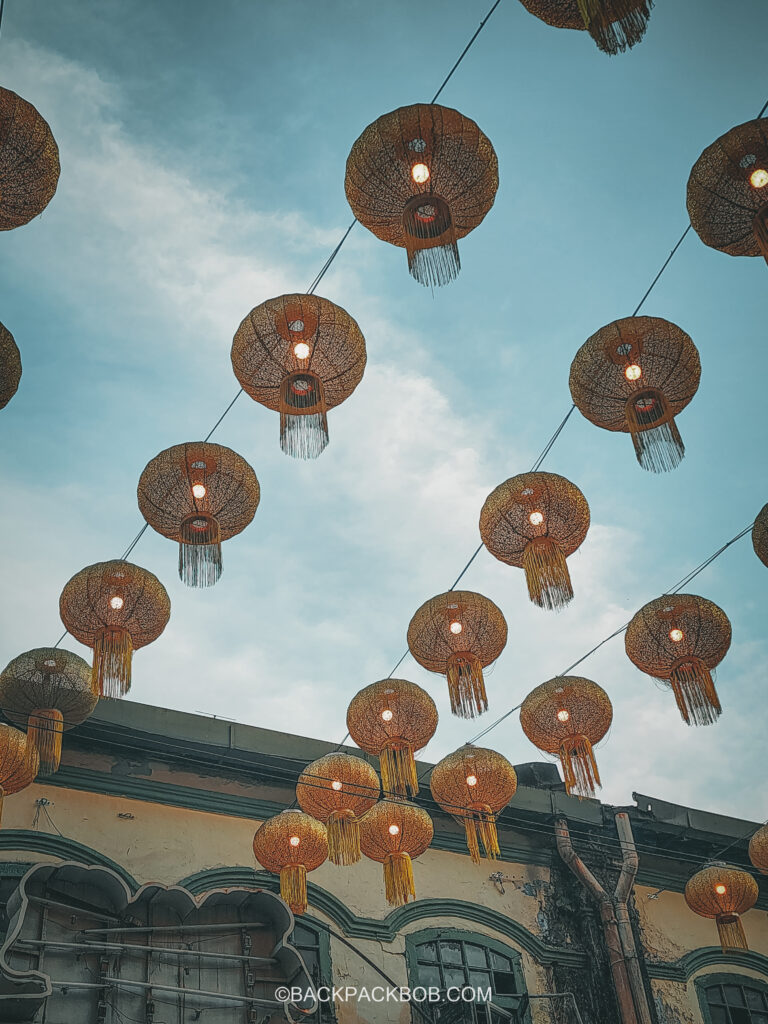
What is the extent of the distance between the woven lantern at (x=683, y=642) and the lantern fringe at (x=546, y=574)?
1.18m

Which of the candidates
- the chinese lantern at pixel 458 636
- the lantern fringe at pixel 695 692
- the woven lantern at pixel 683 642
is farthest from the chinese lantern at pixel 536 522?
the lantern fringe at pixel 695 692

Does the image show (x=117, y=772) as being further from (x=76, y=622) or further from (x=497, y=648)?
(x=497, y=648)

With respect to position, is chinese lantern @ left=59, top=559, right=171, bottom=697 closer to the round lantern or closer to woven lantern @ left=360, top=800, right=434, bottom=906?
the round lantern

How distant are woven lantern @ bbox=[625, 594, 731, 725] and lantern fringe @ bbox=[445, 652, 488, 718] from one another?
1.36 m

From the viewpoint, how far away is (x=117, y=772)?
10867 mm

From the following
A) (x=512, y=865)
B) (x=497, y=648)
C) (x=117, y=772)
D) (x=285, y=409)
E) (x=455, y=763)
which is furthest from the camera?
(x=512, y=865)

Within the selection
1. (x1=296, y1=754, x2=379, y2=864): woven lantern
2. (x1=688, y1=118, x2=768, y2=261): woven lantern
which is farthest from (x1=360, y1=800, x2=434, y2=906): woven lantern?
(x1=688, y1=118, x2=768, y2=261): woven lantern

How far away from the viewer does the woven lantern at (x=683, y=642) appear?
8.52m

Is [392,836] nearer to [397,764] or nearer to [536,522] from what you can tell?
[397,764]

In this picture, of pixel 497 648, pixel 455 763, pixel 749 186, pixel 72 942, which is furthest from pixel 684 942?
pixel 749 186

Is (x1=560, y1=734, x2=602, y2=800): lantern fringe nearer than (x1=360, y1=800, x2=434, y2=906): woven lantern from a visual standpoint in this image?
Yes

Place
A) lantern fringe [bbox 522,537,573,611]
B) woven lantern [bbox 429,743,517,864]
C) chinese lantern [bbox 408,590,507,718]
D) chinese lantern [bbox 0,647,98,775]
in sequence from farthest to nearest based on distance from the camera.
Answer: woven lantern [bbox 429,743,517,864] < chinese lantern [bbox 408,590,507,718] < chinese lantern [bbox 0,647,98,775] < lantern fringe [bbox 522,537,573,611]

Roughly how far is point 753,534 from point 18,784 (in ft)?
20.2

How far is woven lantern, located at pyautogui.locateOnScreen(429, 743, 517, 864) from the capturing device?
31.6 feet
